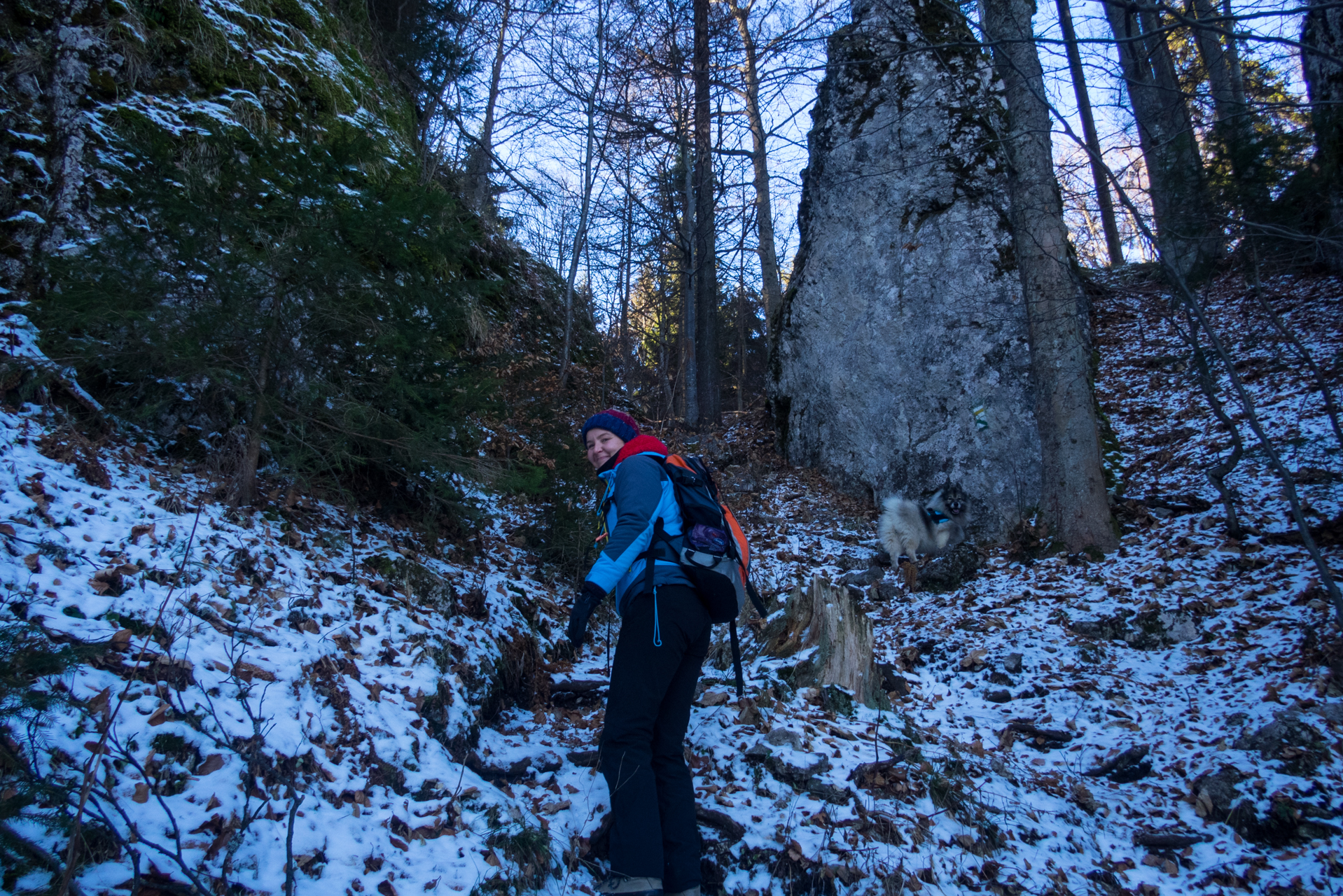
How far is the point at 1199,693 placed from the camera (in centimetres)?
427

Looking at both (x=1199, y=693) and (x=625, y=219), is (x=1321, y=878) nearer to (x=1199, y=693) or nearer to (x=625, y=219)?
(x=1199, y=693)

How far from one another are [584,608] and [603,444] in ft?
3.21

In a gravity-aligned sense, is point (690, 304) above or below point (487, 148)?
below

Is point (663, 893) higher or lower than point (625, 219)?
lower

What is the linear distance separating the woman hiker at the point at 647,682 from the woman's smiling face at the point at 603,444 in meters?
0.24

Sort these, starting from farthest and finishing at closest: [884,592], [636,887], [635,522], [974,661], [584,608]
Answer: [884,592], [974,661], [635,522], [584,608], [636,887]

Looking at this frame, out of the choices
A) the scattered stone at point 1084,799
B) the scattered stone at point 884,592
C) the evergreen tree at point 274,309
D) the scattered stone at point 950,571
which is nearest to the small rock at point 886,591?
the scattered stone at point 884,592

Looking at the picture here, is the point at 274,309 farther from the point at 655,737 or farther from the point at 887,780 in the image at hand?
the point at 887,780

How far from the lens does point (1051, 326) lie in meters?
6.70

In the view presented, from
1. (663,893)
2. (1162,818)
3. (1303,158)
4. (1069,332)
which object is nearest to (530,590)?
(663,893)

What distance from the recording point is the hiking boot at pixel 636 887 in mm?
2598

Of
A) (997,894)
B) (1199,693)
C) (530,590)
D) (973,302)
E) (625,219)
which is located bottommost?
(997,894)

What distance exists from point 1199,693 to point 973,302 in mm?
5754

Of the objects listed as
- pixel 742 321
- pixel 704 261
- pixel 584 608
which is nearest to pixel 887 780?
pixel 584 608
